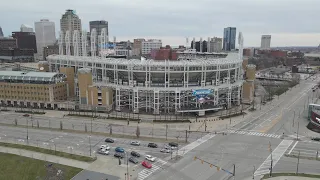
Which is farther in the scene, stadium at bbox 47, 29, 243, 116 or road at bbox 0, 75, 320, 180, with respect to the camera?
stadium at bbox 47, 29, 243, 116

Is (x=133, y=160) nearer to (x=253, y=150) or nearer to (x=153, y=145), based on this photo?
(x=153, y=145)

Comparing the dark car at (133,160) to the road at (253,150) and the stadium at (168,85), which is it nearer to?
the road at (253,150)

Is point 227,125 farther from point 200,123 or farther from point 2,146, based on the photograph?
point 2,146

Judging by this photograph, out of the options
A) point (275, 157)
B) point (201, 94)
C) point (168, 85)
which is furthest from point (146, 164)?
point (201, 94)

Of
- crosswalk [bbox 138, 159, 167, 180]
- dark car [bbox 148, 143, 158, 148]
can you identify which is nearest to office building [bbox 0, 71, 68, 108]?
dark car [bbox 148, 143, 158, 148]

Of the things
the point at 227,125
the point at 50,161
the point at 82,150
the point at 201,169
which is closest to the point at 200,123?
the point at 227,125

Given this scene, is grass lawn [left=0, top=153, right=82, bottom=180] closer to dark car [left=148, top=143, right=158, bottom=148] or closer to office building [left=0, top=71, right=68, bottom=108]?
dark car [left=148, top=143, right=158, bottom=148]

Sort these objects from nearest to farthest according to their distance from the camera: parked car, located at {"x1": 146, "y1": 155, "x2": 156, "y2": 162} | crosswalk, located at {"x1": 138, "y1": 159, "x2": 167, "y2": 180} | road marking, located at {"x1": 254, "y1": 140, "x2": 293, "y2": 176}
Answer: crosswalk, located at {"x1": 138, "y1": 159, "x2": 167, "y2": 180} < road marking, located at {"x1": 254, "y1": 140, "x2": 293, "y2": 176} < parked car, located at {"x1": 146, "y1": 155, "x2": 156, "y2": 162}
